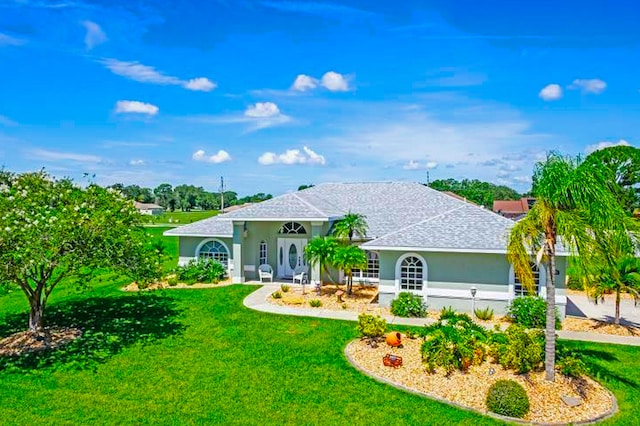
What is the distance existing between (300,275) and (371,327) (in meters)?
10.8

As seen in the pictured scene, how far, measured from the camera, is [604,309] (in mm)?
19609

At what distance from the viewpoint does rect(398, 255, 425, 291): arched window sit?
62.3 feet

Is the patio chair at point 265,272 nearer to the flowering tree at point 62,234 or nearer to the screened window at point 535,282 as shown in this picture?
the flowering tree at point 62,234

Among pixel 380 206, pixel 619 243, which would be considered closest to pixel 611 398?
pixel 619 243

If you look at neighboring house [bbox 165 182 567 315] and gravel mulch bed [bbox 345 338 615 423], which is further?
neighboring house [bbox 165 182 567 315]

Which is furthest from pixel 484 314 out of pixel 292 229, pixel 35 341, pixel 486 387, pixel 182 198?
pixel 182 198

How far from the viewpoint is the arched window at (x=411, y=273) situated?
19.0 m

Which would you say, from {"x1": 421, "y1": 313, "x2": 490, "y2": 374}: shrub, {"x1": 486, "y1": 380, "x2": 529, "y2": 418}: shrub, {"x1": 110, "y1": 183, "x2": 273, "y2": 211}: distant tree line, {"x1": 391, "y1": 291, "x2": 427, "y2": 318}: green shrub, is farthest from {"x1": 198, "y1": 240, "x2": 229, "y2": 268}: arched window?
{"x1": 110, "y1": 183, "x2": 273, "y2": 211}: distant tree line

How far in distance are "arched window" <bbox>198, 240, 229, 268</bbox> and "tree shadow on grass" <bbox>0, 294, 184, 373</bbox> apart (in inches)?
194

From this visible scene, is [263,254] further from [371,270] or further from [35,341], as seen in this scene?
[35,341]

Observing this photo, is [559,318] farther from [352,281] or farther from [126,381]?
[126,381]

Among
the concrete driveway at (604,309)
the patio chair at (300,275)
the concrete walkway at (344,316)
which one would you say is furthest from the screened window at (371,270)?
the concrete driveway at (604,309)

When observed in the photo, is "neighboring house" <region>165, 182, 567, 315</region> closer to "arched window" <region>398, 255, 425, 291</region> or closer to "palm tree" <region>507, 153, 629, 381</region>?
"arched window" <region>398, 255, 425, 291</region>

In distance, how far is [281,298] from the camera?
822 inches
